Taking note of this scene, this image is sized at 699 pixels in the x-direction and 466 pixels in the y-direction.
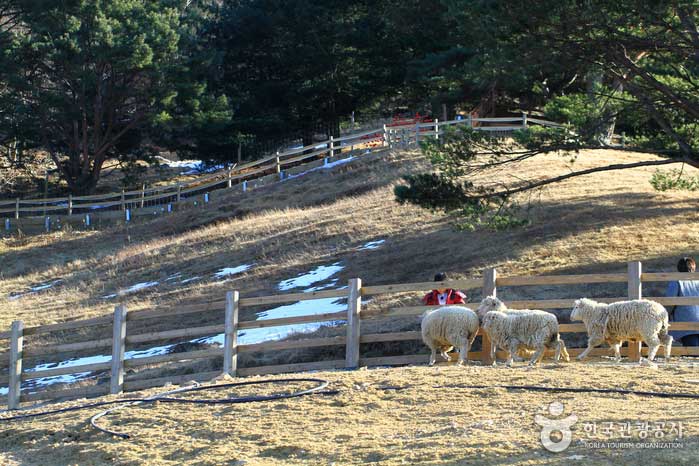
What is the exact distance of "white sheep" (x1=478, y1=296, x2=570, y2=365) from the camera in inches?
488

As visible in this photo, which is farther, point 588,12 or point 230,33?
point 230,33

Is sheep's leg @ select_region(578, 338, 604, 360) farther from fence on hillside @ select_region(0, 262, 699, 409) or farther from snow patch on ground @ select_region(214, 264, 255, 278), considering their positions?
snow patch on ground @ select_region(214, 264, 255, 278)

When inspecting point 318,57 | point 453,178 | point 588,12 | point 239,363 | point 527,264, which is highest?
point 318,57

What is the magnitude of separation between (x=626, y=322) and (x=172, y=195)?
3410 cm

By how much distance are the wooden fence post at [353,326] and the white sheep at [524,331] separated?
6.91 feet

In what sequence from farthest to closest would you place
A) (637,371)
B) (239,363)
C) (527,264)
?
(527,264) → (239,363) → (637,371)

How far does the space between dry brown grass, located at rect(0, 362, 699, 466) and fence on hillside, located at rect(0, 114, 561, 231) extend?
96.0 feet

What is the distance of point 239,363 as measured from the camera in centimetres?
1778

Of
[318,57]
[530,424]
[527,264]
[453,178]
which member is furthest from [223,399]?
[318,57]

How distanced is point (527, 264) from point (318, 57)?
29.7m

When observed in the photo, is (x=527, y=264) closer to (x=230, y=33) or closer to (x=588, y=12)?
(x=588, y=12)

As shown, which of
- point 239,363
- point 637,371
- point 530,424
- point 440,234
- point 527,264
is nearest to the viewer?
point 530,424
